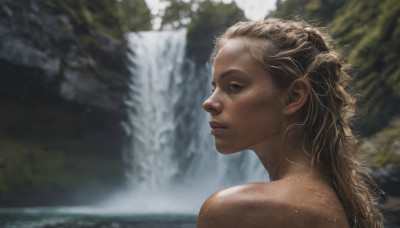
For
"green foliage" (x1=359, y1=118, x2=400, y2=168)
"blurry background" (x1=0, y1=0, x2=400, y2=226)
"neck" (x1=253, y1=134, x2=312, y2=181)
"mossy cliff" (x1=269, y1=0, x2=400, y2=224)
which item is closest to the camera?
"neck" (x1=253, y1=134, x2=312, y2=181)

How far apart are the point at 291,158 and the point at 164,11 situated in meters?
34.0

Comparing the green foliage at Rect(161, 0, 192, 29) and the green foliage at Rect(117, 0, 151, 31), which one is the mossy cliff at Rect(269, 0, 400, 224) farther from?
the green foliage at Rect(117, 0, 151, 31)

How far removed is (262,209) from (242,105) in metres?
0.32

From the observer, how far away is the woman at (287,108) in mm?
1049

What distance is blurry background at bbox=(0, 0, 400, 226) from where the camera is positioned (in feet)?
50.9

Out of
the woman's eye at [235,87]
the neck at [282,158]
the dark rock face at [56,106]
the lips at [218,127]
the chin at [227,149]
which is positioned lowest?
the neck at [282,158]

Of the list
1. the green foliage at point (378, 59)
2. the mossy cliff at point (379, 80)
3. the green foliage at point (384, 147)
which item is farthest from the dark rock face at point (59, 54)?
the green foliage at point (384, 147)

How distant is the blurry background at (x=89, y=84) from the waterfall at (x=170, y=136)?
183 millimetres

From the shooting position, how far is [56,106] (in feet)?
60.4

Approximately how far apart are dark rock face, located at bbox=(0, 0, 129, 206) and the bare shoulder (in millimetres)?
17751

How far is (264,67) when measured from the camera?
1063 millimetres

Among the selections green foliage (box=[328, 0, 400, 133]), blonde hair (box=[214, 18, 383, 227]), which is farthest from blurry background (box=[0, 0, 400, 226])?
blonde hair (box=[214, 18, 383, 227])

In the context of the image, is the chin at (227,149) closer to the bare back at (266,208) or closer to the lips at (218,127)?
the lips at (218,127)

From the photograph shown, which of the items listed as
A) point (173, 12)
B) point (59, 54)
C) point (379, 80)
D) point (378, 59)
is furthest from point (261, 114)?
point (173, 12)
